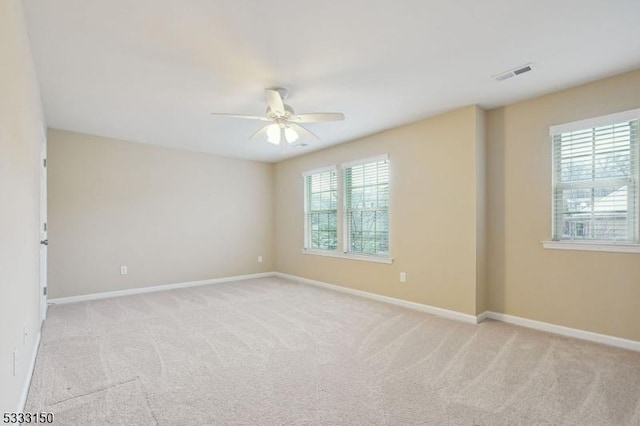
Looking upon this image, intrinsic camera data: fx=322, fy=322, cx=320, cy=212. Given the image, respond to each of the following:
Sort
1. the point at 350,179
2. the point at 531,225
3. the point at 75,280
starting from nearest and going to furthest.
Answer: the point at 531,225 < the point at 75,280 < the point at 350,179

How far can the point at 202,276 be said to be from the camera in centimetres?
589

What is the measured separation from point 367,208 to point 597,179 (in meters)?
2.71

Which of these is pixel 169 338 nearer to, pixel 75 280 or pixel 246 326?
pixel 246 326

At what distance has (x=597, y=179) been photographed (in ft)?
10.1

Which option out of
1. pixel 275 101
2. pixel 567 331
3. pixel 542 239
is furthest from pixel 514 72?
pixel 567 331

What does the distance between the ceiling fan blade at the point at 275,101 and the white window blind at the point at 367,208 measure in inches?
83.3

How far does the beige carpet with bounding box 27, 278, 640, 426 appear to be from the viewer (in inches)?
78.0

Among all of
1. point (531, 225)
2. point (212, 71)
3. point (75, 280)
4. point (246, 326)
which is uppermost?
point (212, 71)

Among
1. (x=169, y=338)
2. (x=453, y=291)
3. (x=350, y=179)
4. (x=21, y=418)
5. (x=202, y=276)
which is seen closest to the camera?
(x=21, y=418)

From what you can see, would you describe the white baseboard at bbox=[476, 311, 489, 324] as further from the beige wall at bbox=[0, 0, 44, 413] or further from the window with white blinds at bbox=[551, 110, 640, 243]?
the beige wall at bbox=[0, 0, 44, 413]

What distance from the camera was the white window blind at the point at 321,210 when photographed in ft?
18.4

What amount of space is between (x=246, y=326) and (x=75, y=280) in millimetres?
2925

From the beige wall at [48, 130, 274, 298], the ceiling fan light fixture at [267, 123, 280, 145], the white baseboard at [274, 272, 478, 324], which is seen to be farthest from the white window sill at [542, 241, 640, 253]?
the beige wall at [48, 130, 274, 298]

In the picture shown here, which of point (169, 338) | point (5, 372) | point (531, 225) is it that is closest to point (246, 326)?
point (169, 338)
